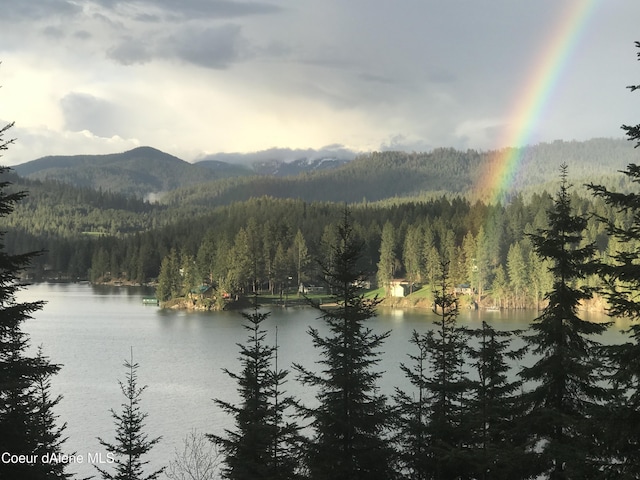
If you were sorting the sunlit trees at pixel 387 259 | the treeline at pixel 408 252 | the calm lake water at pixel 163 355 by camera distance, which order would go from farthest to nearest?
the sunlit trees at pixel 387 259, the treeline at pixel 408 252, the calm lake water at pixel 163 355

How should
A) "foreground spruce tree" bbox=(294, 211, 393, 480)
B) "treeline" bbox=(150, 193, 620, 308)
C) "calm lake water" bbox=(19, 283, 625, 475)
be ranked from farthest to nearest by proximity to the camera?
1. "treeline" bbox=(150, 193, 620, 308)
2. "calm lake water" bbox=(19, 283, 625, 475)
3. "foreground spruce tree" bbox=(294, 211, 393, 480)

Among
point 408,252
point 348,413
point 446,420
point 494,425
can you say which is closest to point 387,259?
point 408,252

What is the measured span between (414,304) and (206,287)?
43.9m

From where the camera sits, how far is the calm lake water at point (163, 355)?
131 feet

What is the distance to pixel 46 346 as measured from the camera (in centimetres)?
6988

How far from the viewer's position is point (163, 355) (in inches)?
2623

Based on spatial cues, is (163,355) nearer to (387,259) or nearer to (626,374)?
(626,374)

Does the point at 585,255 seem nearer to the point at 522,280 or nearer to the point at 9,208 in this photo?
the point at 9,208

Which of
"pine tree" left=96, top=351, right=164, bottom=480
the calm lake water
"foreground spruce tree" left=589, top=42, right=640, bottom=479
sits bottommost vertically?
the calm lake water

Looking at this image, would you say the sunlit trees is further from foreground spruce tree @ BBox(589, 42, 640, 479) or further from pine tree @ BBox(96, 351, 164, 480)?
foreground spruce tree @ BBox(589, 42, 640, 479)

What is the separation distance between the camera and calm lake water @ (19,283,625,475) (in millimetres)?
39969

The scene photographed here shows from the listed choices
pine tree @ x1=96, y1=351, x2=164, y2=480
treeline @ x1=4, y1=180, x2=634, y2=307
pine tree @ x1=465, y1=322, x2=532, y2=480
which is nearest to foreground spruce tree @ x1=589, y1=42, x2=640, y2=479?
pine tree @ x1=465, y1=322, x2=532, y2=480

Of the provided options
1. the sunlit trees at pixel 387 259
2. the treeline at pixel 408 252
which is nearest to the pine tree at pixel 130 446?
the treeline at pixel 408 252

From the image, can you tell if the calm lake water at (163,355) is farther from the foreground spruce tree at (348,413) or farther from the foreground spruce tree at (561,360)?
the foreground spruce tree at (561,360)
